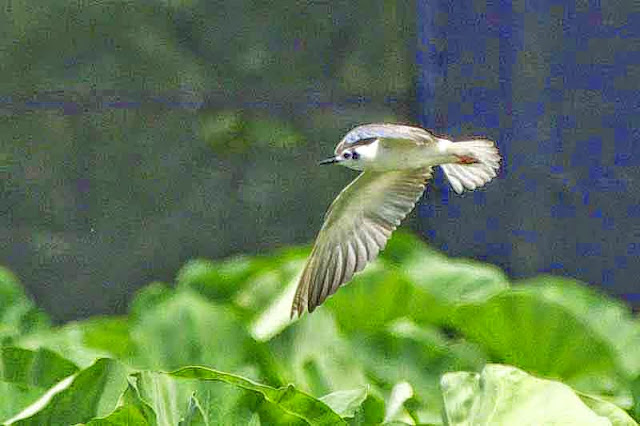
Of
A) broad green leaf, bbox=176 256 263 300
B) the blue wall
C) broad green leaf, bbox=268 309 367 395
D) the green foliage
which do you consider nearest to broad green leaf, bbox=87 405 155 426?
the green foliage

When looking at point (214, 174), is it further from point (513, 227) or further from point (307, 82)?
point (513, 227)

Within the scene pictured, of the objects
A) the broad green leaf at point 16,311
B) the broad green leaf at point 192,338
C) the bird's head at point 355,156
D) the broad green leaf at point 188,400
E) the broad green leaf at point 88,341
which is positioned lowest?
the broad green leaf at point 188,400

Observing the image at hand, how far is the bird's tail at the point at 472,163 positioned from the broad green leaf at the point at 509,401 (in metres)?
0.29

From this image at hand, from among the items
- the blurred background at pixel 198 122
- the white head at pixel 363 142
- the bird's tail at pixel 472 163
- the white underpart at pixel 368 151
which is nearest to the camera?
the white head at pixel 363 142

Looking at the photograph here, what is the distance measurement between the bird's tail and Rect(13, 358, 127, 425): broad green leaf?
549 mm

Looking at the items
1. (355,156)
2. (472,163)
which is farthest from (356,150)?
(472,163)

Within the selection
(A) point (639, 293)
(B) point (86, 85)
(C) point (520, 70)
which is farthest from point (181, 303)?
(B) point (86, 85)

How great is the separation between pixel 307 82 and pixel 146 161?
439 millimetres

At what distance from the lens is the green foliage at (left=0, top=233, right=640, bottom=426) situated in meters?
2.13

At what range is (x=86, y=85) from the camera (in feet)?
13.3

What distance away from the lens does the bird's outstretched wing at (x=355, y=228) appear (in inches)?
96.9

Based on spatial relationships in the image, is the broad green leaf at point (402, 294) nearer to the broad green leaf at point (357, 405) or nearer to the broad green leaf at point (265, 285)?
the broad green leaf at point (265, 285)

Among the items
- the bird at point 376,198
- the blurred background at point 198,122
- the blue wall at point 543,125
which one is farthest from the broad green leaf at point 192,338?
the blurred background at point 198,122

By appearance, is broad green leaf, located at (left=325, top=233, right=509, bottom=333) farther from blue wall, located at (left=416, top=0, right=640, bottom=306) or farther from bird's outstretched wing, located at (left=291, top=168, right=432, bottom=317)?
blue wall, located at (left=416, top=0, right=640, bottom=306)
